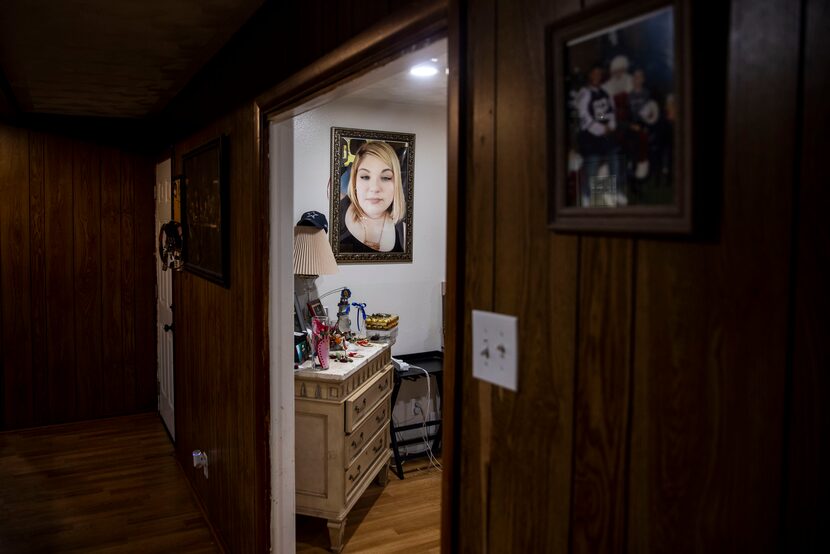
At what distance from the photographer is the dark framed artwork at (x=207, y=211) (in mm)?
2574

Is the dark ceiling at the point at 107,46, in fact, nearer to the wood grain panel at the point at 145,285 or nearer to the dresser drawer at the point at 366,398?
the wood grain panel at the point at 145,285

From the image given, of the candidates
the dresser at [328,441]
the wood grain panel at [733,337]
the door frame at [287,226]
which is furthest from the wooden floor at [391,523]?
the wood grain panel at [733,337]

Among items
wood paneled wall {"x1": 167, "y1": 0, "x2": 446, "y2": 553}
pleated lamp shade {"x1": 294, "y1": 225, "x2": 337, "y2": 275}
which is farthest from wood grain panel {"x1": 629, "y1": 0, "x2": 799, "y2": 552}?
pleated lamp shade {"x1": 294, "y1": 225, "x2": 337, "y2": 275}

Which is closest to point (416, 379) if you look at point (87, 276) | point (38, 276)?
point (87, 276)

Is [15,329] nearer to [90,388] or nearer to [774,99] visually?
[90,388]

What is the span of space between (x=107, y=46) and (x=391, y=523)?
8.36 ft

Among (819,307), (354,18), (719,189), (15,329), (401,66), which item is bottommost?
(15,329)

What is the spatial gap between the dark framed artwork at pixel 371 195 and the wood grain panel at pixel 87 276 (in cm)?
203

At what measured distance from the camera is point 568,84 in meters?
0.86

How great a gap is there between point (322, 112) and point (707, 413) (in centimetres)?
329

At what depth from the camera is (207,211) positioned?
2857 mm

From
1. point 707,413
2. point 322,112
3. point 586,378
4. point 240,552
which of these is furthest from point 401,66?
point 322,112

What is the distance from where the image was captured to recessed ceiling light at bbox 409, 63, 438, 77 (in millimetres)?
3008

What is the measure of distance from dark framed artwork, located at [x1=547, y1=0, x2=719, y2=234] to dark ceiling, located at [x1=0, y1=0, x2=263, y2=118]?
62.1 inches
